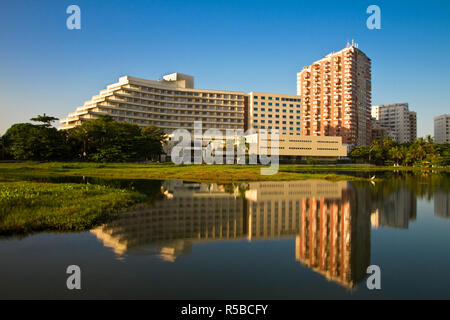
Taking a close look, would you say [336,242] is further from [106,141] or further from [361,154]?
[361,154]

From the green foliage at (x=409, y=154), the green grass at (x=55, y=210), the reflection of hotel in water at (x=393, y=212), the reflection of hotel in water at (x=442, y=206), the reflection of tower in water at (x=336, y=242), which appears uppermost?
the green foliage at (x=409, y=154)

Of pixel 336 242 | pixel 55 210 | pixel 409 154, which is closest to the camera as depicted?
pixel 336 242

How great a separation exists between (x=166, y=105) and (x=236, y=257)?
419 feet

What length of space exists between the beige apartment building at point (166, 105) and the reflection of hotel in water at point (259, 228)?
100662 mm

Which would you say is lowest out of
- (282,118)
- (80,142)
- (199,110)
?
(80,142)

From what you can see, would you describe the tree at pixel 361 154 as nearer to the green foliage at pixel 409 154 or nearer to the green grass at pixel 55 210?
the green foliage at pixel 409 154

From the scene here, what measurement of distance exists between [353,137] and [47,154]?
13152cm

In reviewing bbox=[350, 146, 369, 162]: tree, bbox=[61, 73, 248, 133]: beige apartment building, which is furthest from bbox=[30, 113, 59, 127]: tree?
bbox=[350, 146, 369, 162]: tree

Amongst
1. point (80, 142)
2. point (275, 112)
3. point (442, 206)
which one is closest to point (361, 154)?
point (275, 112)

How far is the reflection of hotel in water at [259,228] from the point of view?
1273 centimetres

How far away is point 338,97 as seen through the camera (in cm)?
15512

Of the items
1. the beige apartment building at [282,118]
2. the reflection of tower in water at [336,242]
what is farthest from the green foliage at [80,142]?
the reflection of tower in water at [336,242]

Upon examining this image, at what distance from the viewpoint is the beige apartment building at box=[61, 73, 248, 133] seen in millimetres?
119625
